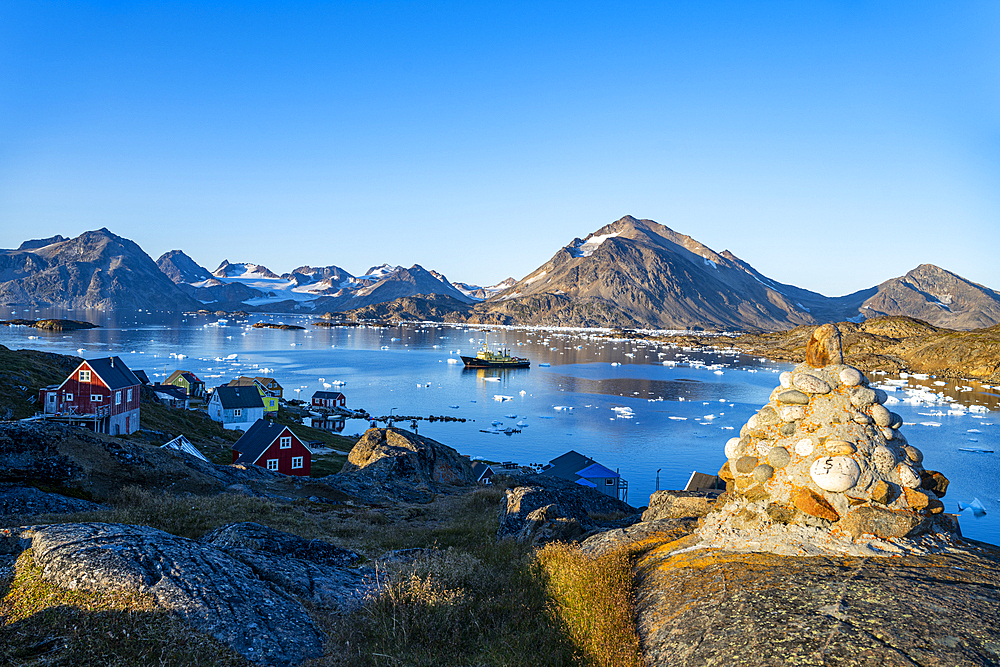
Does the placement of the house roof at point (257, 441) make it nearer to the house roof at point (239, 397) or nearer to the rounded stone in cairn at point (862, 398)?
the house roof at point (239, 397)

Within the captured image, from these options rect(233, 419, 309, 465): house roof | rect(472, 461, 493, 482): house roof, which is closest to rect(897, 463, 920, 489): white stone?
rect(472, 461, 493, 482): house roof

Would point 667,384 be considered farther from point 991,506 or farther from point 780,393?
point 780,393

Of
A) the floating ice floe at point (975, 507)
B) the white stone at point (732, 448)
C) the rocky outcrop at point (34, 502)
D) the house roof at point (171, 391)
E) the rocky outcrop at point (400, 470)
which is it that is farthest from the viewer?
the house roof at point (171, 391)

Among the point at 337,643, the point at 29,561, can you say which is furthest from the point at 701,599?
the point at 29,561

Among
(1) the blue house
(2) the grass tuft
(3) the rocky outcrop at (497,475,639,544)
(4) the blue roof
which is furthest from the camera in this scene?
(4) the blue roof

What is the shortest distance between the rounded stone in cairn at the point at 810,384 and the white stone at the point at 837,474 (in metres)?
1.10

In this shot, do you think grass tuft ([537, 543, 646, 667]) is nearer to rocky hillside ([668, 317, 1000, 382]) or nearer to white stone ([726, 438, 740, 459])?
white stone ([726, 438, 740, 459])

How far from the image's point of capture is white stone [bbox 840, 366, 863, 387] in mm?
7926

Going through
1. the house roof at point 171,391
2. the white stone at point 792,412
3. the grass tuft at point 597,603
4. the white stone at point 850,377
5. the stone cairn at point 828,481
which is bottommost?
the house roof at point 171,391

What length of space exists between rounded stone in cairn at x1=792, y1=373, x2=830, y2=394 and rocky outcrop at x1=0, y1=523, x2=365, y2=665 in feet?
24.3

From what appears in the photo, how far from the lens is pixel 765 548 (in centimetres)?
715

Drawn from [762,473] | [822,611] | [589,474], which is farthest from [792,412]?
[589,474]

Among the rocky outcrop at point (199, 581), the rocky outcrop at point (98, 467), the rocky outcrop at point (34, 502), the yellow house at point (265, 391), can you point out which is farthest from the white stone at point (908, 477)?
the yellow house at point (265, 391)

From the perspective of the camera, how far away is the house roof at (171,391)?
246 feet
